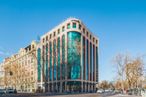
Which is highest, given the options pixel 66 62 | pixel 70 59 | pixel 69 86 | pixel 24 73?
pixel 70 59

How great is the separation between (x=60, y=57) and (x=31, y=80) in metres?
45.8

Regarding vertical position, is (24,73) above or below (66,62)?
below

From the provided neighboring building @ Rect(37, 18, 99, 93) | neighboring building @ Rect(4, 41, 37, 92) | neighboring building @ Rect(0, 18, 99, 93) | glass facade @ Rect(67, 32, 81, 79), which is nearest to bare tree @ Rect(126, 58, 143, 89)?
neighboring building @ Rect(0, 18, 99, 93)

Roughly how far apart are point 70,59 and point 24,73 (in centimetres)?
3097

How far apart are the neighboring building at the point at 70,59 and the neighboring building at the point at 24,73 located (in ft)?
26.0

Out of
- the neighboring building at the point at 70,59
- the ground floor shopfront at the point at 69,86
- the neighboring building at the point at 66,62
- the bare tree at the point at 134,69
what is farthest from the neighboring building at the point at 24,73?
the bare tree at the point at 134,69

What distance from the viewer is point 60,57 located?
12019 centimetres

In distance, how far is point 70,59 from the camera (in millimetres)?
115688

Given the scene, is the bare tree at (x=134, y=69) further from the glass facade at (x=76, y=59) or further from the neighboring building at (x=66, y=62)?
the glass facade at (x=76, y=59)

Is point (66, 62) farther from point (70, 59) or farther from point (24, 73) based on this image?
point (24, 73)

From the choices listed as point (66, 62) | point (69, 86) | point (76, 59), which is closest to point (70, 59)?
point (66, 62)

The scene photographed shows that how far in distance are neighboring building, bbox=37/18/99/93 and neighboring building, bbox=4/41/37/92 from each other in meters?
7.93

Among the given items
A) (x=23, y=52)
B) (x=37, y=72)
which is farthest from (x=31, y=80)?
(x=23, y=52)

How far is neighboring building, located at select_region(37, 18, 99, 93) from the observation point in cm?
12406
